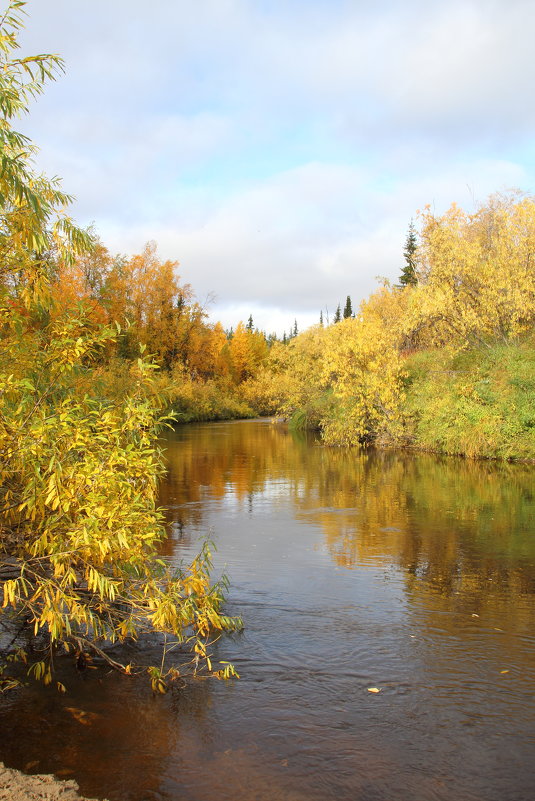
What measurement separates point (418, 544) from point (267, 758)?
7.28 metres

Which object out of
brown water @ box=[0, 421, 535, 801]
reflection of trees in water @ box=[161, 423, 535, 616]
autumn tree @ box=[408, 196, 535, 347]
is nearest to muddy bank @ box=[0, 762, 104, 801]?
brown water @ box=[0, 421, 535, 801]

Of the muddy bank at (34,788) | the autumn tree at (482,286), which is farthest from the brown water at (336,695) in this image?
the autumn tree at (482,286)

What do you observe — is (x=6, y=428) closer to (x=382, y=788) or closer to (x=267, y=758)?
(x=267, y=758)

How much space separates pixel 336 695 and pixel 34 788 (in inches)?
114

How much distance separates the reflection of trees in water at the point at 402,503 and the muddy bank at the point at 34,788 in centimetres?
583

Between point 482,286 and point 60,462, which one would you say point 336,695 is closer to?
point 60,462

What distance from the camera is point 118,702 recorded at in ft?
19.2

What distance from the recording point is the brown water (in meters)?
4.81

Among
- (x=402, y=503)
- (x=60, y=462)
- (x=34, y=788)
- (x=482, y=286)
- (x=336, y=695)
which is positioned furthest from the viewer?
(x=482, y=286)

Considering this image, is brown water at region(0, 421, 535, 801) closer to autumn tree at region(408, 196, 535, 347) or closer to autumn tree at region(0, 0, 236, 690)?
autumn tree at region(0, 0, 236, 690)

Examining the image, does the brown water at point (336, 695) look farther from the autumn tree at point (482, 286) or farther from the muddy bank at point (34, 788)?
the autumn tree at point (482, 286)

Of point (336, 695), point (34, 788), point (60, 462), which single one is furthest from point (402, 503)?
point (34, 788)

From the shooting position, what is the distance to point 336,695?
238 inches

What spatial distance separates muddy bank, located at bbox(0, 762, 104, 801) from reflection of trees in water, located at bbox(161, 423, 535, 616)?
5833 mm
